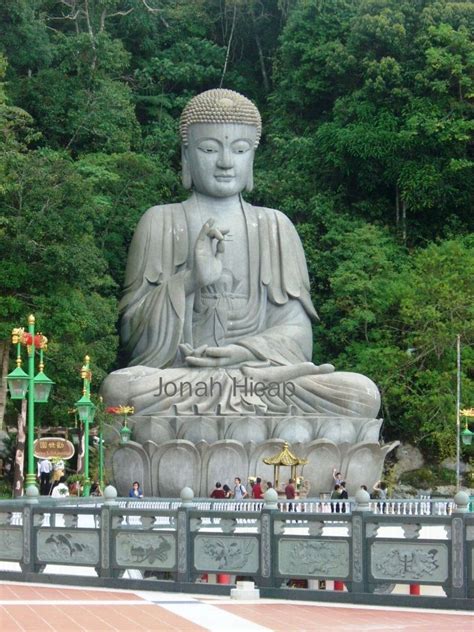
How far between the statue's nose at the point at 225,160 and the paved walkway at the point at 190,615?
43.4ft

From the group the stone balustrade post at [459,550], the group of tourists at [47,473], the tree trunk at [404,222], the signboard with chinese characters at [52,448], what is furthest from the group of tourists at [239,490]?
the tree trunk at [404,222]

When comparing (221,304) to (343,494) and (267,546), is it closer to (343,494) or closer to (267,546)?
(343,494)

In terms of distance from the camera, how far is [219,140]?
2570 cm

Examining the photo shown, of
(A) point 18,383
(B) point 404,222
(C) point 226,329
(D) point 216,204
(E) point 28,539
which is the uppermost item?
(B) point 404,222

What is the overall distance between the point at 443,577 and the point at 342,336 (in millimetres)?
16635

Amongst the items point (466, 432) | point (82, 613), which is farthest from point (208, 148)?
point (82, 613)

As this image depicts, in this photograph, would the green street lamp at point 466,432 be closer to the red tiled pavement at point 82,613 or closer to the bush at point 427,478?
the bush at point 427,478

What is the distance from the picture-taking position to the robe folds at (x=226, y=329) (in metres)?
23.8

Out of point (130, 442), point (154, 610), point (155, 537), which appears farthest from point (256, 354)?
point (154, 610)

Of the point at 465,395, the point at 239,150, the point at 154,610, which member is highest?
the point at 239,150

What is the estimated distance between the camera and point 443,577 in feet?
40.7

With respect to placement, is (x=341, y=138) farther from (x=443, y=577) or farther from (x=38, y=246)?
(x=443, y=577)

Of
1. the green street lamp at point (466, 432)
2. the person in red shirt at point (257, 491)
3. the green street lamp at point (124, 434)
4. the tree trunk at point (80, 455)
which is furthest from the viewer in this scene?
the green street lamp at point (466, 432)

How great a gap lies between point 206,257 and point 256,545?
11.3 meters
